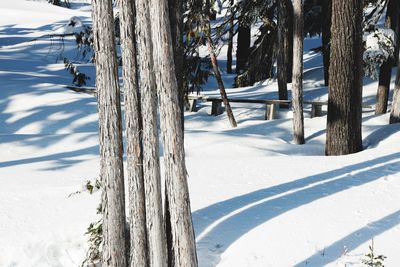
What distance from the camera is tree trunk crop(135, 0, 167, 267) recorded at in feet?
20.0

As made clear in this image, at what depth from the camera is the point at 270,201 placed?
8.09 m

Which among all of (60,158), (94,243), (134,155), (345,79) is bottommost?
(94,243)

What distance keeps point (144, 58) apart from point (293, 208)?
2.90 meters

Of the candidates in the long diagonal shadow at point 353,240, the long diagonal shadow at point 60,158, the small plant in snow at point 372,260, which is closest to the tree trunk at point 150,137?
the long diagonal shadow at point 353,240

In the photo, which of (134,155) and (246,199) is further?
(246,199)

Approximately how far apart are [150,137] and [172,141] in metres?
0.33

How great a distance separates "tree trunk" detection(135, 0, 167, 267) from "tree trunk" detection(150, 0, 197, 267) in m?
0.14

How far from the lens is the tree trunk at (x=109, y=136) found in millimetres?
6445

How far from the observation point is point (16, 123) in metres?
16.5

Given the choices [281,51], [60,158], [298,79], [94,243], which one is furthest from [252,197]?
[281,51]

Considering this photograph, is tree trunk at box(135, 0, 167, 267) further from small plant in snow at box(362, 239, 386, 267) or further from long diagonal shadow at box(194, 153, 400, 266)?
small plant in snow at box(362, 239, 386, 267)

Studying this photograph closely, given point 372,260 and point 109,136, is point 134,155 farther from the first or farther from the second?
point 372,260

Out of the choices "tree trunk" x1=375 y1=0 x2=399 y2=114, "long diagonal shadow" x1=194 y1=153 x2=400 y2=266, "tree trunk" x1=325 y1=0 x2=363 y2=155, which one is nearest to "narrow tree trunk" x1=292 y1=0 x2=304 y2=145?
"tree trunk" x1=325 y1=0 x2=363 y2=155

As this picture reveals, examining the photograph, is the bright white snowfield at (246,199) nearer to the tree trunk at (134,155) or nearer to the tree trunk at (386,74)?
the tree trunk at (134,155)
